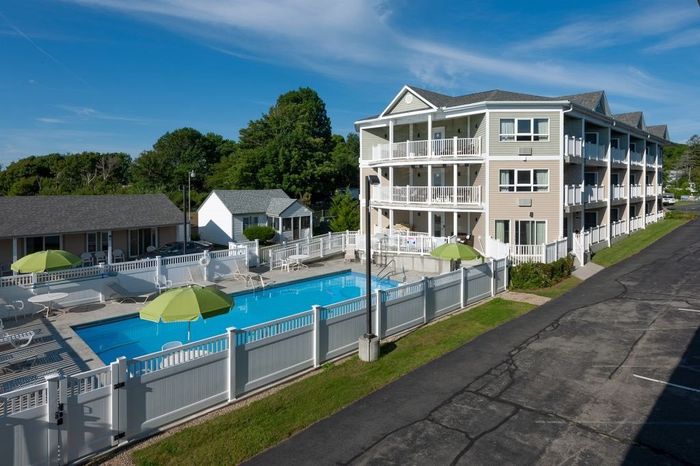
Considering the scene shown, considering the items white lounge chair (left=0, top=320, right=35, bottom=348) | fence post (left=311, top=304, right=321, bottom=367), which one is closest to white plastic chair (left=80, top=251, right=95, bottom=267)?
white lounge chair (left=0, top=320, right=35, bottom=348)

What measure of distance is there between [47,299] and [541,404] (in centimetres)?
1669

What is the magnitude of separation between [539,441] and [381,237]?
2105cm

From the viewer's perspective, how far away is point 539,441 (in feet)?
27.9

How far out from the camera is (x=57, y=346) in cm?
1427

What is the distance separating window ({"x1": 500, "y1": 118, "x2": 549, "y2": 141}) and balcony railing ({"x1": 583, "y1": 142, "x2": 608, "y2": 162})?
210 inches

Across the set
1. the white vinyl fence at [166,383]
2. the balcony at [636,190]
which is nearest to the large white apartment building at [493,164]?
the balcony at [636,190]

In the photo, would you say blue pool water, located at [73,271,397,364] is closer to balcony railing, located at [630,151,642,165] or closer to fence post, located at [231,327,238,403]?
fence post, located at [231,327,238,403]

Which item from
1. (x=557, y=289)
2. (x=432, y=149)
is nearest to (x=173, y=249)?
(x=432, y=149)

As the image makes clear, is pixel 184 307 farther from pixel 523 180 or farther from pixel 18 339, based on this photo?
pixel 523 180

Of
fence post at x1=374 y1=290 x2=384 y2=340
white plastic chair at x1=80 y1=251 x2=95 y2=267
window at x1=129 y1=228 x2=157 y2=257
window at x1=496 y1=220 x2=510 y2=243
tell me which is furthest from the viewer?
window at x1=129 y1=228 x2=157 y2=257

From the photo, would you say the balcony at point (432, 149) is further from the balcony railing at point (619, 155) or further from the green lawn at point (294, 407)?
the green lawn at point (294, 407)

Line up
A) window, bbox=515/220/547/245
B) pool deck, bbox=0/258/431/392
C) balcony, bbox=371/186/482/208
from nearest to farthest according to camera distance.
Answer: pool deck, bbox=0/258/431/392, window, bbox=515/220/547/245, balcony, bbox=371/186/482/208

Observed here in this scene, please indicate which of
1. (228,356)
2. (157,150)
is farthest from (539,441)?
(157,150)

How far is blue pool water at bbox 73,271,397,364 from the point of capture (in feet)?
53.6
